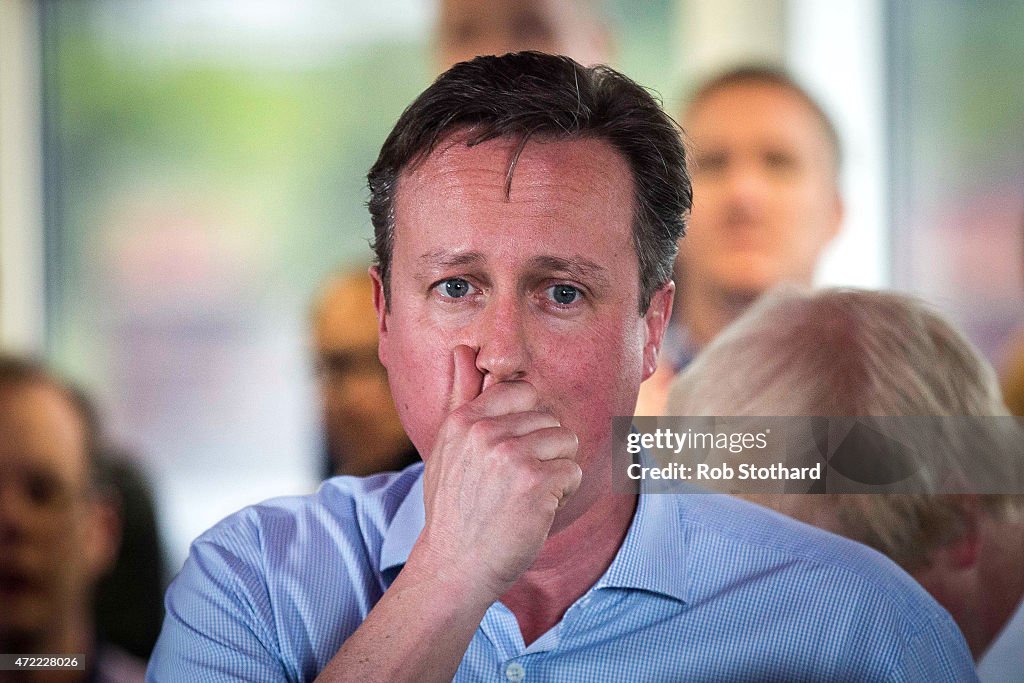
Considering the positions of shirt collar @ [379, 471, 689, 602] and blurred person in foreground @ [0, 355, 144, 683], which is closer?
shirt collar @ [379, 471, 689, 602]

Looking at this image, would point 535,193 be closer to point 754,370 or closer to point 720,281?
point 754,370

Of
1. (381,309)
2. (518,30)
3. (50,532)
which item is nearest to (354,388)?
(50,532)

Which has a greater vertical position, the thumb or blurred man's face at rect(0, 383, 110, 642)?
the thumb

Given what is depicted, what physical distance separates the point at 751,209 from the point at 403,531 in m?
1.41

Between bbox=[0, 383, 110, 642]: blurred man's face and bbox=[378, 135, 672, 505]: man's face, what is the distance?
117cm

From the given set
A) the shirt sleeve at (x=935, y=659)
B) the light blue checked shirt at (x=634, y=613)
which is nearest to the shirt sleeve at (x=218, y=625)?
the light blue checked shirt at (x=634, y=613)

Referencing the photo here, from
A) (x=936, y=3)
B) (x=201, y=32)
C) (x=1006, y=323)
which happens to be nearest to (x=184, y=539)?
(x=201, y=32)

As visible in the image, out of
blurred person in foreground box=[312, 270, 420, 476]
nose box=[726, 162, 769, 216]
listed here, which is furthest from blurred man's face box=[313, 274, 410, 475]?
nose box=[726, 162, 769, 216]

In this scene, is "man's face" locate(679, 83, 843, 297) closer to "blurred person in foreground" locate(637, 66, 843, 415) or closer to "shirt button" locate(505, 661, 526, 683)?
"blurred person in foreground" locate(637, 66, 843, 415)

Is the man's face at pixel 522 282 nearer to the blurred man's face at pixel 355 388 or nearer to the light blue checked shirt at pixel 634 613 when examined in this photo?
the light blue checked shirt at pixel 634 613

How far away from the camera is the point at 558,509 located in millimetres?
917

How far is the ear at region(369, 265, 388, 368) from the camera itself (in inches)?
40.0

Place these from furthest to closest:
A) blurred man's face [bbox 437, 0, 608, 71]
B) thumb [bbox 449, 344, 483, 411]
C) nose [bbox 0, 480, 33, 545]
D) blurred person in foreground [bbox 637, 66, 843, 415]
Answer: blurred man's face [bbox 437, 0, 608, 71] < blurred person in foreground [bbox 637, 66, 843, 415] < nose [bbox 0, 480, 33, 545] < thumb [bbox 449, 344, 483, 411]

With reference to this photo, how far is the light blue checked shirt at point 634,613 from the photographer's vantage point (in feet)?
3.12
